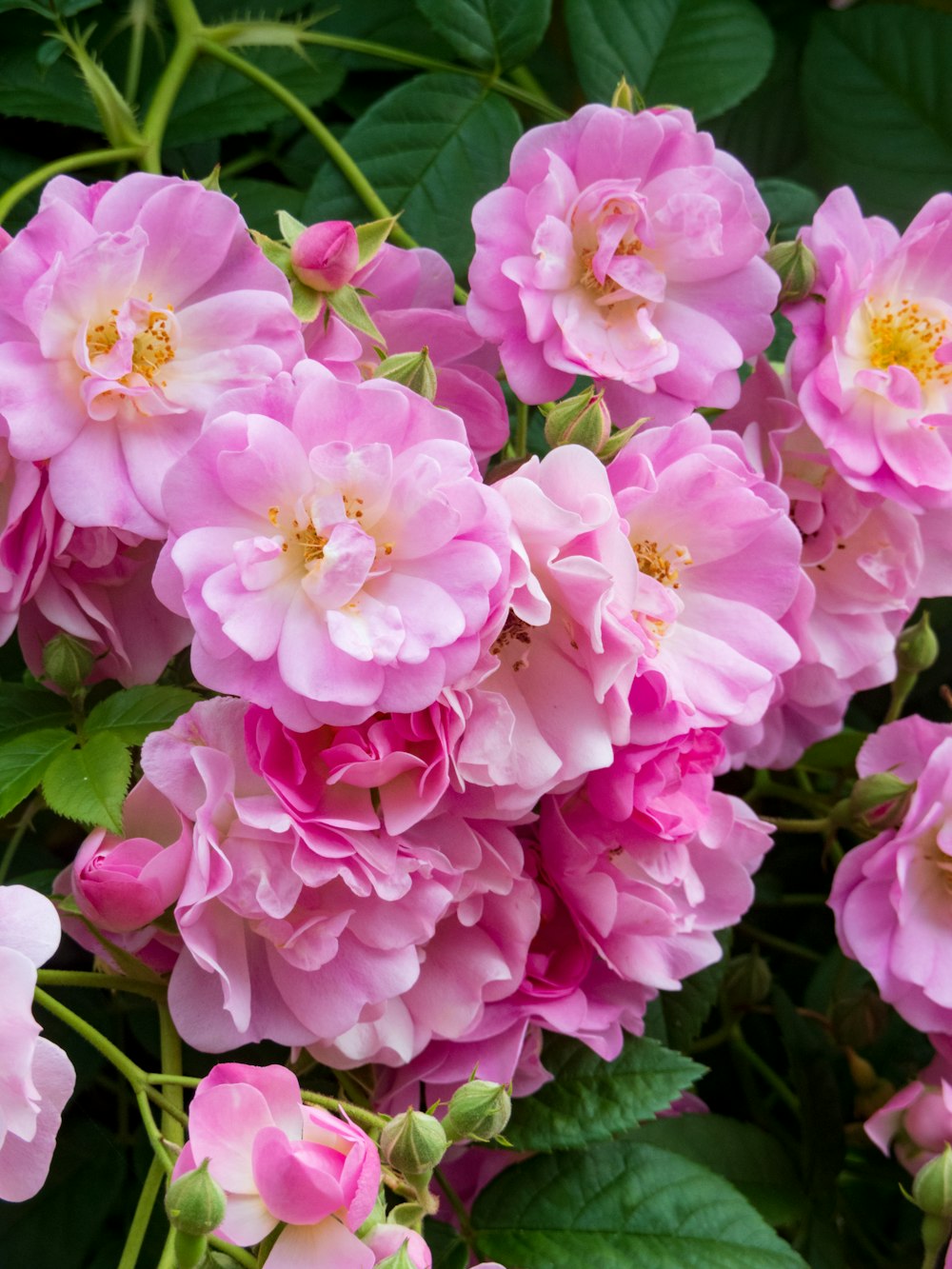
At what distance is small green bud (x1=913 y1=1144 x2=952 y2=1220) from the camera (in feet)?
2.21

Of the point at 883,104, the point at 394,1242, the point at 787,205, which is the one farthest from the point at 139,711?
the point at 883,104

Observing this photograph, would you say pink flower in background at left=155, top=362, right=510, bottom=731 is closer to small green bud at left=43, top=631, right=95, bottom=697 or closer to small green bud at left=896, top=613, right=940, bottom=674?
small green bud at left=43, top=631, right=95, bottom=697

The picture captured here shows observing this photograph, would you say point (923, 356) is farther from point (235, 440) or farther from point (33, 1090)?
point (33, 1090)

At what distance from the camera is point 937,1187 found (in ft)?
2.22

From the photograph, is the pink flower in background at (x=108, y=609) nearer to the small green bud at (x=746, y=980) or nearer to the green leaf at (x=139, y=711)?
the green leaf at (x=139, y=711)

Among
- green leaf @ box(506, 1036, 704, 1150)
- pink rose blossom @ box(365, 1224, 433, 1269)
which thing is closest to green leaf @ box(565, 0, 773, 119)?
green leaf @ box(506, 1036, 704, 1150)

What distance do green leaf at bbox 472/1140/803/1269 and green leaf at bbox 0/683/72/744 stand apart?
343mm

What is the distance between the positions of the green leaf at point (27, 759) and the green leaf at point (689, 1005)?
40 cm

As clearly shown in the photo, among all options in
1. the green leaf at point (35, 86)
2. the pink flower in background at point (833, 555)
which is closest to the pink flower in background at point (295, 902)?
the pink flower in background at point (833, 555)

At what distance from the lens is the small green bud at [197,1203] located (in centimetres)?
47

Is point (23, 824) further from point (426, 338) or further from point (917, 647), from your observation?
point (917, 647)

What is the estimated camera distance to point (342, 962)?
58 cm

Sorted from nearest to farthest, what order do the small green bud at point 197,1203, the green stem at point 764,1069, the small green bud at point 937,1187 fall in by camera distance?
the small green bud at point 197,1203 < the small green bud at point 937,1187 < the green stem at point 764,1069

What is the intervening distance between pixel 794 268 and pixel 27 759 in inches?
18.0
